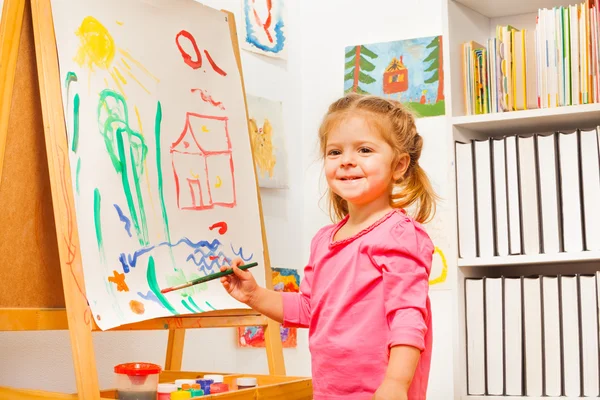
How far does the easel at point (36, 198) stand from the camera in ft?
5.32

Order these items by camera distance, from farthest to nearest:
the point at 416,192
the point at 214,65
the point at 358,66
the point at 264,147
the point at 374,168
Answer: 1. the point at 358,66
2. the point at 264,147
3. the point at 214,65
4. the point at 416,192
5. the point at 374,168

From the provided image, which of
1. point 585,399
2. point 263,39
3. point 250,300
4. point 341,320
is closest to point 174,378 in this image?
point 250,300

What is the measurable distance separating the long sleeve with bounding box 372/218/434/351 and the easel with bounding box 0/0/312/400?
0.45 meters

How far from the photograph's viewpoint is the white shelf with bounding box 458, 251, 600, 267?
2154mm

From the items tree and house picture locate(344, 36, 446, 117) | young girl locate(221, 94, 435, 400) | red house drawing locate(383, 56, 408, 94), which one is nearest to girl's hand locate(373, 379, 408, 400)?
young girl locate(221, 94, 435, 400)

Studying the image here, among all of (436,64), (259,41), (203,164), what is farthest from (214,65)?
(436,64)

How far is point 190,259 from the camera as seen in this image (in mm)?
1938

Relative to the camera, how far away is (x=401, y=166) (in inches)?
65.2

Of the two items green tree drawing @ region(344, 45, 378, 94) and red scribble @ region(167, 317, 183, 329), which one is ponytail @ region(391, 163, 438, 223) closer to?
red scribble @ region(167, 317, 183, 329)

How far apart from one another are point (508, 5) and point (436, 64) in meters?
0.38

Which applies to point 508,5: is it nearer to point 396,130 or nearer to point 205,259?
point 396,130

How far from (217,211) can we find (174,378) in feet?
1.43

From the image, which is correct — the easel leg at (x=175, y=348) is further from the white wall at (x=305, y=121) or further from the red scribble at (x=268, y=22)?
the red scribble at (x=268, y=22)

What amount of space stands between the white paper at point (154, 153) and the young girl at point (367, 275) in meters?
0.26
